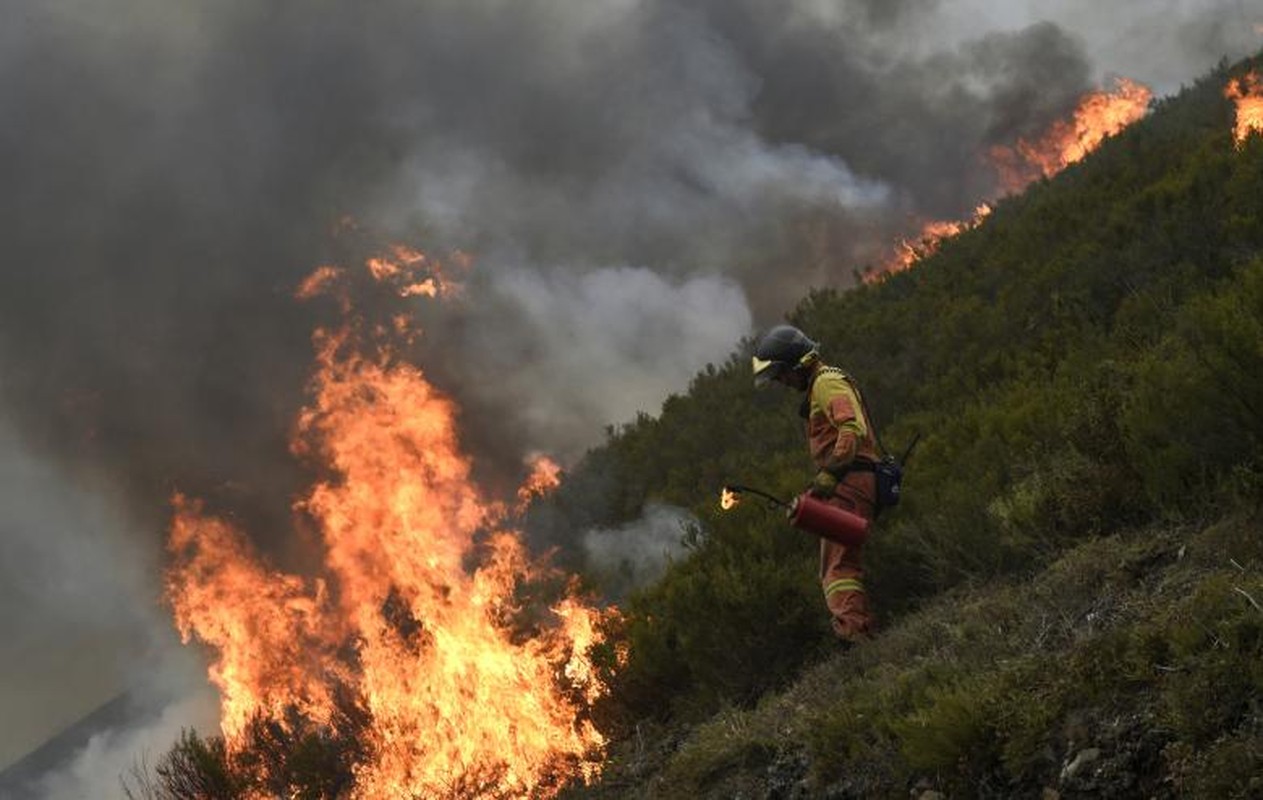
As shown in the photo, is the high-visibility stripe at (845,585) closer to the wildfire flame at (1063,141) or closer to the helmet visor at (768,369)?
the helmet visor at (768,369)

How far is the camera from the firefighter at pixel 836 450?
19.2 ft

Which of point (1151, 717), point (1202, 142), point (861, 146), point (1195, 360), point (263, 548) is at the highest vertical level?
point (861, 146)

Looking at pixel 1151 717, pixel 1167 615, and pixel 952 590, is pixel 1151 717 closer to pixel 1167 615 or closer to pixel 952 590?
pixel 1167 615

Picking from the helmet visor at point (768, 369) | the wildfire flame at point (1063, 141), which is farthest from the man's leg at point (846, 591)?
the wildfire flame at point (1063, 141)

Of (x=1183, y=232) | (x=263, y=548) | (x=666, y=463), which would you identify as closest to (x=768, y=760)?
(x=1183, y=232)

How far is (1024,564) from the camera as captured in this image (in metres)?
5.55

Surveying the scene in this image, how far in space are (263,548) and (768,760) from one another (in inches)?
403

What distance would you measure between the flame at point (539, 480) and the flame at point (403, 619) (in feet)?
0.29

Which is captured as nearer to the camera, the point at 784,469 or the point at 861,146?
the point at 784,469

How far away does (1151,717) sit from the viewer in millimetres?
3117

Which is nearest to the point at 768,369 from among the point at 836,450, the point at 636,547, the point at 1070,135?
the point at 836,450

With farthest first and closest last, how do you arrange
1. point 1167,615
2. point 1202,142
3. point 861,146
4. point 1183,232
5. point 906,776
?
point 861,146 → point 1202,142 → point 1183,232 → point 906,776 → point 1167,615

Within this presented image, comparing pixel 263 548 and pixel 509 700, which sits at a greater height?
pixel 263 548

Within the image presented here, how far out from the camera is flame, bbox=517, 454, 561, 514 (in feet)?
47.1
